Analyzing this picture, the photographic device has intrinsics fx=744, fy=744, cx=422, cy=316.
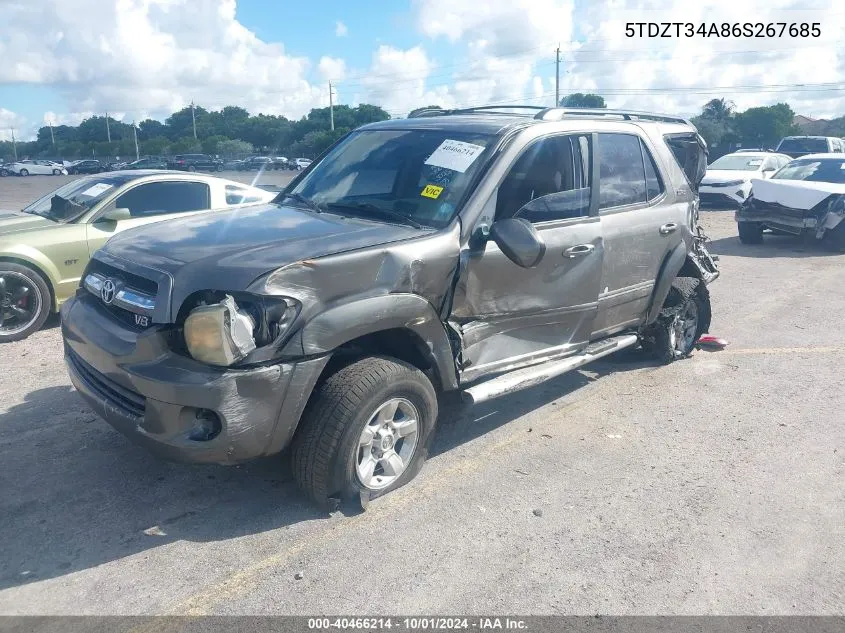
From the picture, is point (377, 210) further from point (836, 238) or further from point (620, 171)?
point (836, 238)

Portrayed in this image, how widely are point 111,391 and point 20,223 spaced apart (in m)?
4.38

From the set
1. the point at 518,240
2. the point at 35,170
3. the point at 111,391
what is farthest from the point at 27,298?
the point at 35,170

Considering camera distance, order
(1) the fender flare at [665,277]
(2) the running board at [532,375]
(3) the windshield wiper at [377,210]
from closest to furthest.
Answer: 1. (3) the windshield wiper at [377,210]
2. (2) the running board at [532,375]
3. (1) the fender flare at [665,277]

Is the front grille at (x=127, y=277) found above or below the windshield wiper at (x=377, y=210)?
below

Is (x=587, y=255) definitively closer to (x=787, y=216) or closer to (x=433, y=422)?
(x=433, y=422)

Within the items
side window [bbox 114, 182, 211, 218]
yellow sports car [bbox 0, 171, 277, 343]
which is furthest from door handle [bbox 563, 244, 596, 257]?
side window [bbox 114, 182, 211, 218]

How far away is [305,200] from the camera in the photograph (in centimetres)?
480

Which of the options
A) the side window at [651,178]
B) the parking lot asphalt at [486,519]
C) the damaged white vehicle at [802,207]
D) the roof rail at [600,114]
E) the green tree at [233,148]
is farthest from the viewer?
the green tree at [233,148]

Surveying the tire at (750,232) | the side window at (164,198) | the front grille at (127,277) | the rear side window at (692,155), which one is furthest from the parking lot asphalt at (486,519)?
the tire at (750,232)

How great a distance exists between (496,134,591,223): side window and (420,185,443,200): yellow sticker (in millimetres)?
339

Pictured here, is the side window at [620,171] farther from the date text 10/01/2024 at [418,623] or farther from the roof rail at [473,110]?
the date text 10/01/2024 at [418,623]

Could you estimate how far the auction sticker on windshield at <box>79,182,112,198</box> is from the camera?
7527 millimetres

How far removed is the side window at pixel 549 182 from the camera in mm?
4367

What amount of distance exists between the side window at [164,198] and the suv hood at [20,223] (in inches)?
27.3
